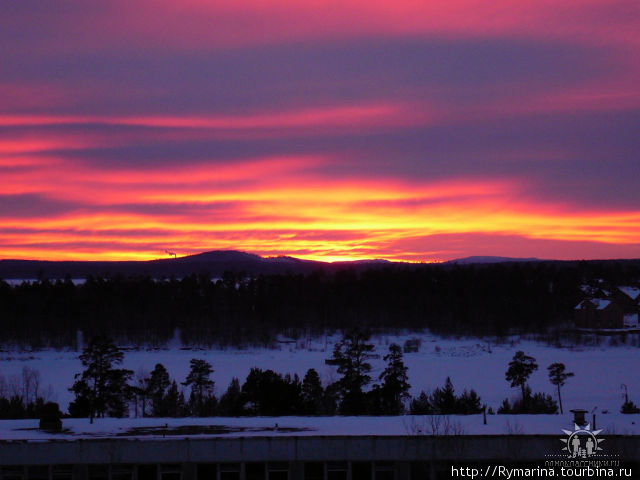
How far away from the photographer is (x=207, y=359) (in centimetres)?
7362

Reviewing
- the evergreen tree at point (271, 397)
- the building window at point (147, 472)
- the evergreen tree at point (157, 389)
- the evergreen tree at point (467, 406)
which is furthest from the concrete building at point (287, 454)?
the evergreen tree at point (157, 389)

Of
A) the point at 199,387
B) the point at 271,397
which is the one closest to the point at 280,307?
the point at 199,387

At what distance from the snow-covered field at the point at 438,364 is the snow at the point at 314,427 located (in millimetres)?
20848

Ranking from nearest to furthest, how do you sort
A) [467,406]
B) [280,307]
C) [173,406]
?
[467,406], [173,406], [280,307]

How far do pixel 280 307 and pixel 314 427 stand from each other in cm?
7651

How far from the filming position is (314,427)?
26.2 m

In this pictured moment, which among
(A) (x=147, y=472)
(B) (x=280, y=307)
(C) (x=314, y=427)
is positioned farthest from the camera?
(B) (x=280, y=307)

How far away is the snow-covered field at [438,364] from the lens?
53.8 metres

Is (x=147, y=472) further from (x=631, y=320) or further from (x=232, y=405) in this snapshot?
(x=631, y=320)

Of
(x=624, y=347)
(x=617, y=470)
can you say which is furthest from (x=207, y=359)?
(x=617, y=470)

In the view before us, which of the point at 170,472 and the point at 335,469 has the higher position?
the point at 335,469

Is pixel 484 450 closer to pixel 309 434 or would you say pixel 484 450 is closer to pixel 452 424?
pixel 452 424
